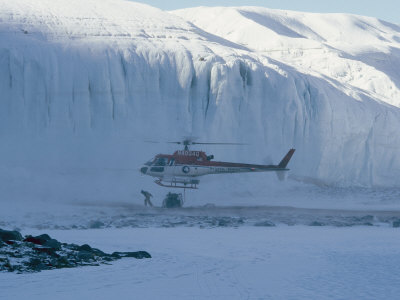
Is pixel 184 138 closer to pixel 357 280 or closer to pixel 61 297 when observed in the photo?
pixel 357 280

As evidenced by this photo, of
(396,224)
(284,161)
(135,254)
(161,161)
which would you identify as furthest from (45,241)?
(284,161)

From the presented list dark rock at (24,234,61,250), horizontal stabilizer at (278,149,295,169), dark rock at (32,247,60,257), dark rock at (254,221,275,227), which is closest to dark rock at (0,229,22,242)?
dark rock at (24,234,61,250)

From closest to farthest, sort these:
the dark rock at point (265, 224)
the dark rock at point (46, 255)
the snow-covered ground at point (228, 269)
A: the snow-covered ground at point (228, 269), the dark rock at point (46, 255), the dark rock at point (265, 224)

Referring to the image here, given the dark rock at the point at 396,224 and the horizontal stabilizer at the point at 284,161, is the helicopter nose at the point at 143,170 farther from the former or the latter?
the dark rock at the point at 396,224

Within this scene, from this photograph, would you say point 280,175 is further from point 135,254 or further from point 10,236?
point 10,236

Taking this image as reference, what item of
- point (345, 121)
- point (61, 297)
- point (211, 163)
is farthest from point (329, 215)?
point (61, 297)

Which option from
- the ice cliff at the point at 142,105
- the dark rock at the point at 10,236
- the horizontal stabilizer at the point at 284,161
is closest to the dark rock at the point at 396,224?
the horizontal stabilizer at the point at 284,161

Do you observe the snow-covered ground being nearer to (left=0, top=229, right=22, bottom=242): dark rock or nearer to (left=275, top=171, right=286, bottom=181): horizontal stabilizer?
(left=0, top=229, right=22, bottom=242): dark rock
